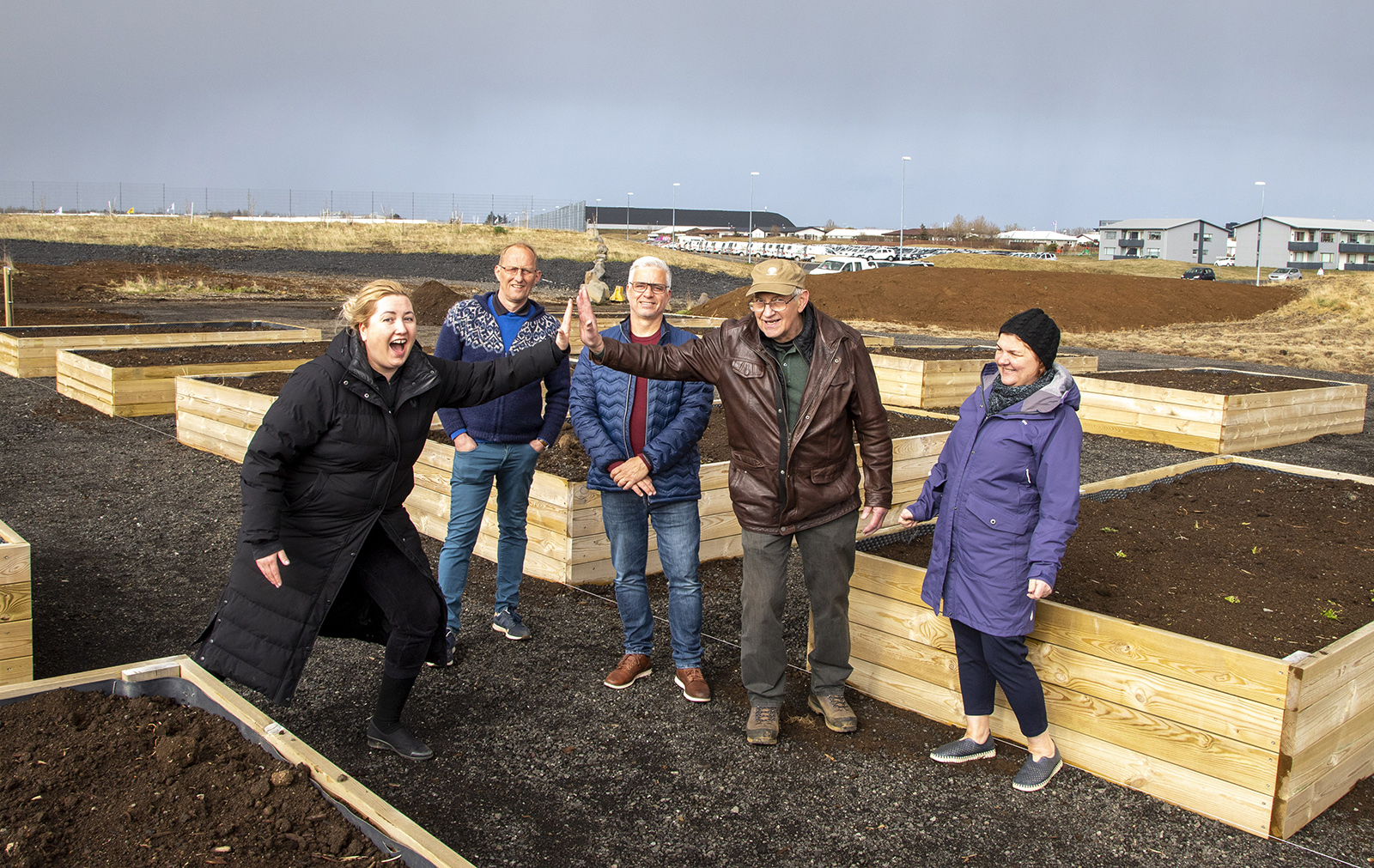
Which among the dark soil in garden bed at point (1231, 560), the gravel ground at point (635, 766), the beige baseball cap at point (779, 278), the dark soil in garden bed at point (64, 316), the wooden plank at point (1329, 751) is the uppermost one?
the beige baseball cap at point (779, 278)

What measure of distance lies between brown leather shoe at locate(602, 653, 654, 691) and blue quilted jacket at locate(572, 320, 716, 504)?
0.80 meters

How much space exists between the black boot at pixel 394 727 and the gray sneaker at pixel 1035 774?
2235 millimetres

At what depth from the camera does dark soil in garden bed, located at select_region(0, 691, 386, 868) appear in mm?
2598

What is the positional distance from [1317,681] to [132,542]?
6499 mm

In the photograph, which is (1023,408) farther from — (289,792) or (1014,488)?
(289,792)

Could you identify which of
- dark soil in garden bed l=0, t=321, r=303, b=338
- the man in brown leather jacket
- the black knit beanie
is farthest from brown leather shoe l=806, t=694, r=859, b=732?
dark soil in garden bed l=0, t=321, r=303, b=338

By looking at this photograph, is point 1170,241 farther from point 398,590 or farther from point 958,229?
point 398,590

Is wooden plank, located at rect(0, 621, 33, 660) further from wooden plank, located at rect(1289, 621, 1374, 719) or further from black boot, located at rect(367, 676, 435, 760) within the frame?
wooden plank, located at rect(1289, 621, 1374, 719)

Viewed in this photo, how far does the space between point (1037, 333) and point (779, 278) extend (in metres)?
0.95

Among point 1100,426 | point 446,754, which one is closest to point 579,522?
point 446,754

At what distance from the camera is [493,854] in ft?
10.8

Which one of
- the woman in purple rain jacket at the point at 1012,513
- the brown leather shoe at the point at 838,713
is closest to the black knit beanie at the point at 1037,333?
the woman in purple rain jacket at the point at 1012,513

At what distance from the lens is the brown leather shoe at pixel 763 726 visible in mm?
4043

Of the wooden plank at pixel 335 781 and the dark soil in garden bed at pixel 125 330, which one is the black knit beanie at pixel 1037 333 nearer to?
the wooden plank at pixel 335 781
